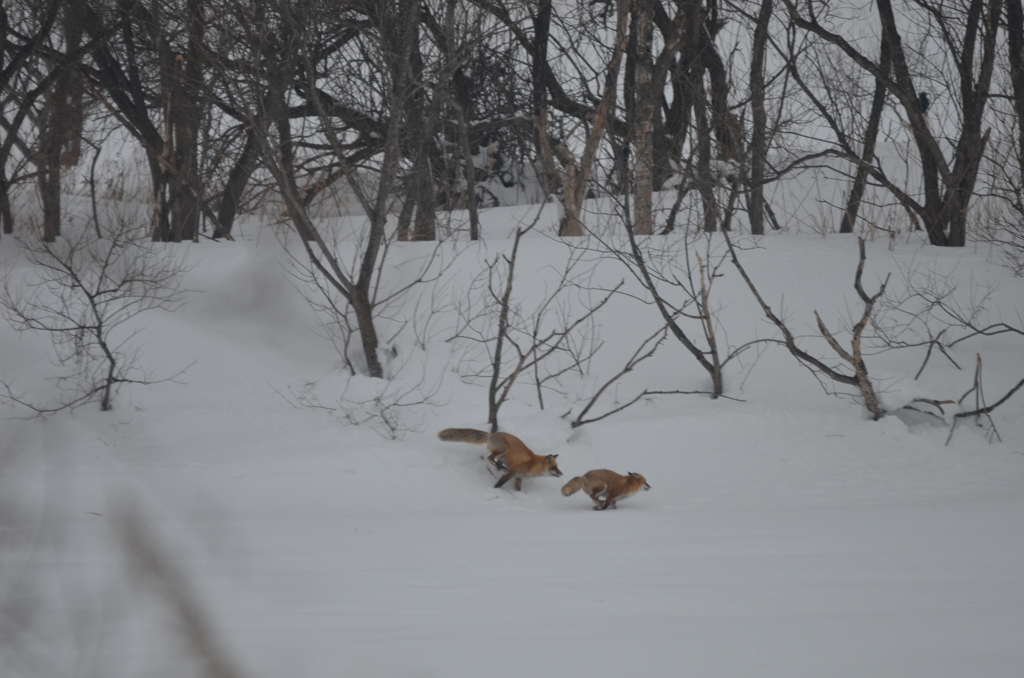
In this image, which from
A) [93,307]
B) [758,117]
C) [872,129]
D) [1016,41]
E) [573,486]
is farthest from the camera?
[872,129]

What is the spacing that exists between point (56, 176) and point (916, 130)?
1096cm

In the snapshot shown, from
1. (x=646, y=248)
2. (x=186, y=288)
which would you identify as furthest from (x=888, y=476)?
(x=186, y=288)

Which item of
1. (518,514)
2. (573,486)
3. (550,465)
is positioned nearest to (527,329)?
(550,465)

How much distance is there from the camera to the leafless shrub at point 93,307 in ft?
21.3

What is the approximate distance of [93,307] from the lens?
6.36 meters

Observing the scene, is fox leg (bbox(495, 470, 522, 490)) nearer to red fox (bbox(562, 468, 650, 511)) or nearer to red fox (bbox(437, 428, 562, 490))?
red fox (bbox(437, 428, 562, 490))

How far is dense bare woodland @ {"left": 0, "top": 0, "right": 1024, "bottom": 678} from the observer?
1801 millimetres

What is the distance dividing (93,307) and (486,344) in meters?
3.57

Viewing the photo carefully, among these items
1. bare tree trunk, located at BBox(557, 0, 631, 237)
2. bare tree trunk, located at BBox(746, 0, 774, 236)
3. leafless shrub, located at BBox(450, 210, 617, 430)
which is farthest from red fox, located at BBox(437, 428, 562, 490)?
bare tree trunk, located at BBox(746, 0, 774, 236)

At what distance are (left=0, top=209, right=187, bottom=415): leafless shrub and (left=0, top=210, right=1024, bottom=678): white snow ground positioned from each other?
201 millimetres

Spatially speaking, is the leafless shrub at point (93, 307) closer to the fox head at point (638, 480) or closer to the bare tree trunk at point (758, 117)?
the fox head at point (638, 480)

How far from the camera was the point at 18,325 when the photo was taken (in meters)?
6.89

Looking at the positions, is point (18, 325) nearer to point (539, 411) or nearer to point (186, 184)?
point (186, 184)

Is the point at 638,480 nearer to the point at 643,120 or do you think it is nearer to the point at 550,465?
Result: the point at 550,465
